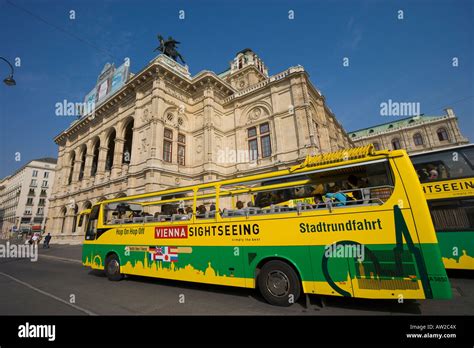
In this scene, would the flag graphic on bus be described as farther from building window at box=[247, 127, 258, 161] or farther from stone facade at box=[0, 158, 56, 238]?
stone facade at box=[0, 158, 56, 238]

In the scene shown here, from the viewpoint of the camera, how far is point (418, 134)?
150 feet

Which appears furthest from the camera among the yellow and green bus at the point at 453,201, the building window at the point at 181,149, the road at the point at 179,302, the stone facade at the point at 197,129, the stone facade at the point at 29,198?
the stone facade at the point at 29,198

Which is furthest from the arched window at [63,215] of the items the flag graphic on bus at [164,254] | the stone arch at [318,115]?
the stone arch at [318,115]

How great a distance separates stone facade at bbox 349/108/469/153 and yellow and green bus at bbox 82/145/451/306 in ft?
174

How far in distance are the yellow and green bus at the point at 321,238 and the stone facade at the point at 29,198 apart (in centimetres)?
7260

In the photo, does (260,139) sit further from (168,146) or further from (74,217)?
(74,217)

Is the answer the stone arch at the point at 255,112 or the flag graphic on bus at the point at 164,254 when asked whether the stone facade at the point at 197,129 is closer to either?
the stone arch at the point at 255,112

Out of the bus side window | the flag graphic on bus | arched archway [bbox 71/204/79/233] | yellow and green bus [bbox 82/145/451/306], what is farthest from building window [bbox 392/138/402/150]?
arched archway [bbox 71/204/79/233]

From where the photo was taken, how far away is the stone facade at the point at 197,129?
63.9 ft

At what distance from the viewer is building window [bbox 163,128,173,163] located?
2105cm


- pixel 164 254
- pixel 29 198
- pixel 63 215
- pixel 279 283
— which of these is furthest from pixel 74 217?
pixel 29 198
